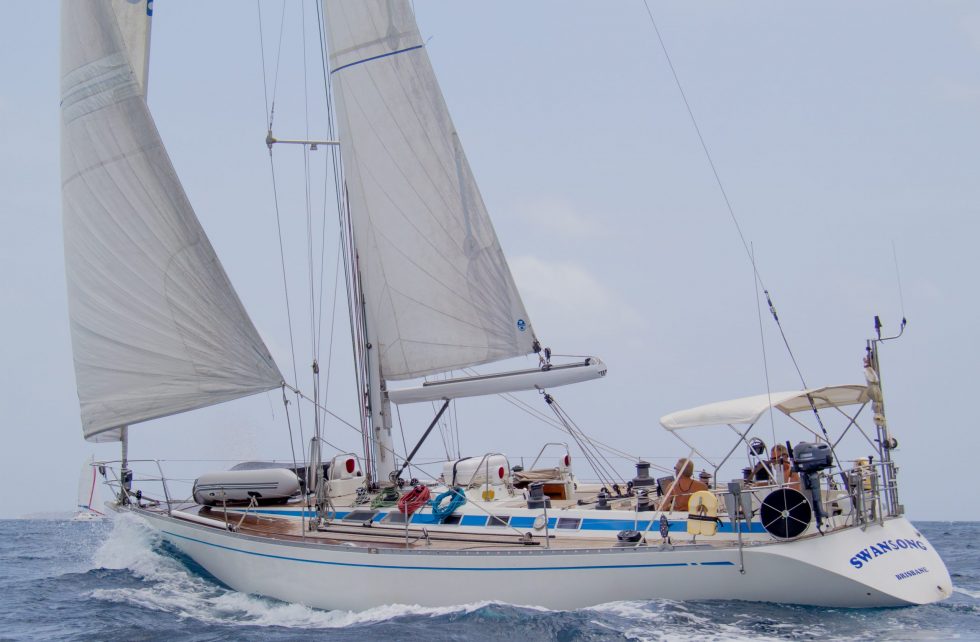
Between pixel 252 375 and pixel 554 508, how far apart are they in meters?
5.43

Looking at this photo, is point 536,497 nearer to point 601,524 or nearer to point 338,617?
point 601,524

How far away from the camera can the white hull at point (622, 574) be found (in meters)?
10.3

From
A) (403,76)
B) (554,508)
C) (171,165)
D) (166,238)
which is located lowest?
(554,508)

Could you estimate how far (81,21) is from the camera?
15969 mm

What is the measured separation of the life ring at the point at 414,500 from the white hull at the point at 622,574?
56.8 inches

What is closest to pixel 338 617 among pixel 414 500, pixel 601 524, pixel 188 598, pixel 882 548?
pixel 414 500

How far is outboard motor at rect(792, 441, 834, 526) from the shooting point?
1060cm

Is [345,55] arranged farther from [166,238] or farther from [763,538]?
[763,538]

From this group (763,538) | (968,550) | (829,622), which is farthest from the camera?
(968,550)

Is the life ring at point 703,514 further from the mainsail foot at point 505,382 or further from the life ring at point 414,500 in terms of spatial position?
the life ring at point 414,500

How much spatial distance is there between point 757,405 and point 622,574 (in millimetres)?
2728

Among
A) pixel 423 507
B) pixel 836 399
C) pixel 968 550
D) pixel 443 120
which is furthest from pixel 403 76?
pixel 968 550

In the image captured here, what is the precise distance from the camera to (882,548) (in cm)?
1073

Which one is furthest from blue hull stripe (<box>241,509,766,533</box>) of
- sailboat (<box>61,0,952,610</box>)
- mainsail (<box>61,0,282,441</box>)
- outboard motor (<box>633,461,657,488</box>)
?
mainsail (<box>61,0,282,441</box>)
